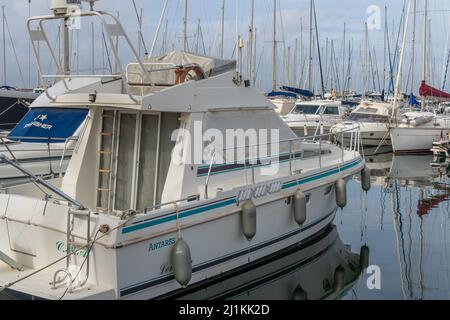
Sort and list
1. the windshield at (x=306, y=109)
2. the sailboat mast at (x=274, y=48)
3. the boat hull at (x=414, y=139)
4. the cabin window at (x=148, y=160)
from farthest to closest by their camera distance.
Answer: the sailboat mast at (x=274, y=48) → the windshield at (x=306, y=109) → the boat hull at (x=414, y=139) → the cabin window at (x=148, y=160)

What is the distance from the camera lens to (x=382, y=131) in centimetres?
2333

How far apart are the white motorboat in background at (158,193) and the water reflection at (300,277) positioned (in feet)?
0.69

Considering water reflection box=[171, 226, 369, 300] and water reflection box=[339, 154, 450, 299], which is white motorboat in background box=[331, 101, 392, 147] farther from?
water reflection box=[171, 226, 369, 300]

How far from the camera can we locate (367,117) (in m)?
24.0

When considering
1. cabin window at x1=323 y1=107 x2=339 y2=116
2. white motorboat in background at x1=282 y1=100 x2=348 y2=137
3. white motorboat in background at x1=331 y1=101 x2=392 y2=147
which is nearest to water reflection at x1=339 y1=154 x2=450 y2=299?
white motorboat in background at x1=331 y1=101 x2=392 y2=147

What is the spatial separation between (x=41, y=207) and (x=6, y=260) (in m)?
0.80

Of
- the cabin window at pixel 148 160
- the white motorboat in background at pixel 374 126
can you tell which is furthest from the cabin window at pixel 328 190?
the white motorboat in background at pixel 374 126

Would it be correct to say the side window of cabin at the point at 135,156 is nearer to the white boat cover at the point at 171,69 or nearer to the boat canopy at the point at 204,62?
the white boat cover at the point at 171,69

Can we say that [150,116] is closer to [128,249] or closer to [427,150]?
[128,249]

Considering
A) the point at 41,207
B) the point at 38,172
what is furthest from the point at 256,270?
the point at 38,172

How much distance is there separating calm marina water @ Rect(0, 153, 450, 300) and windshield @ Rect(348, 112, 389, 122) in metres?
9.73

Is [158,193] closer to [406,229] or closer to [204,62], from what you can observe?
[204,62]

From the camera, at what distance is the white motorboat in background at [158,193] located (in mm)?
6051

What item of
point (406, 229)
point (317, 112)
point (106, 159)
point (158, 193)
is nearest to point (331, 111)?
point (317, 112)
